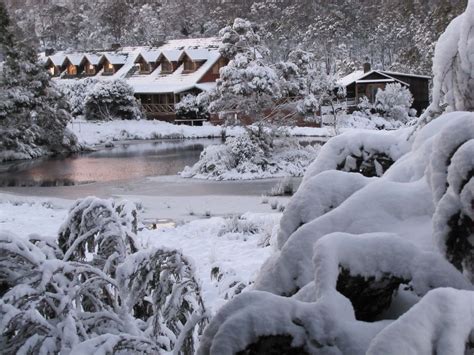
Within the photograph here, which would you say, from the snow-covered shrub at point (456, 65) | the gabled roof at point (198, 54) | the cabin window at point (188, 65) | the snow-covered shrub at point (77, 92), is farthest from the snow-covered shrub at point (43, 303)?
the cabin window at point (188, 65)

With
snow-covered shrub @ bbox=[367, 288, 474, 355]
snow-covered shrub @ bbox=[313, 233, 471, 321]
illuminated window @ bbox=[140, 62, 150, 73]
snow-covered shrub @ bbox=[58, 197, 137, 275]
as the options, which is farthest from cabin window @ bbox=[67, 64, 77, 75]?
snow-covered shrub @ bbox=[367, 288, 474, 355]

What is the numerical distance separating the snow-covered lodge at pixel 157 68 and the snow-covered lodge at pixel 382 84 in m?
10.8

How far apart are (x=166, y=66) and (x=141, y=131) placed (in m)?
10.9

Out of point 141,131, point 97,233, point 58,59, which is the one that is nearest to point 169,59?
point 141,131

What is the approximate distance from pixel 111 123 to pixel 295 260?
44215mm

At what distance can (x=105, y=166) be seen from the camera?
28391mm

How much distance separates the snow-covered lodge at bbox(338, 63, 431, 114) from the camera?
145ft

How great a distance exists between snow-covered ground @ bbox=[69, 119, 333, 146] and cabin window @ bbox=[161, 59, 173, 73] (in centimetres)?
786

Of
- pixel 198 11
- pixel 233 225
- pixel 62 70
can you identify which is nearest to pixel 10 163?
pixel 233 225

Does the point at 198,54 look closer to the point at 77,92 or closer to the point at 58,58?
the point at 77,92

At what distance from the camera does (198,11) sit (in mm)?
74438

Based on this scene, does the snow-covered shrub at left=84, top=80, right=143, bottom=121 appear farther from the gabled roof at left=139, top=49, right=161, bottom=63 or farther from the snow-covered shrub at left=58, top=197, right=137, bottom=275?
the snow-covered shrub at left=58, top=197, right=137, bottom=275

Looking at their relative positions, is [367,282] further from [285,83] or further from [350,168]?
[285,83]

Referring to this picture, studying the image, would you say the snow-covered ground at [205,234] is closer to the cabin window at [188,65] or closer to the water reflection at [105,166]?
the water reflection at [105,166]
